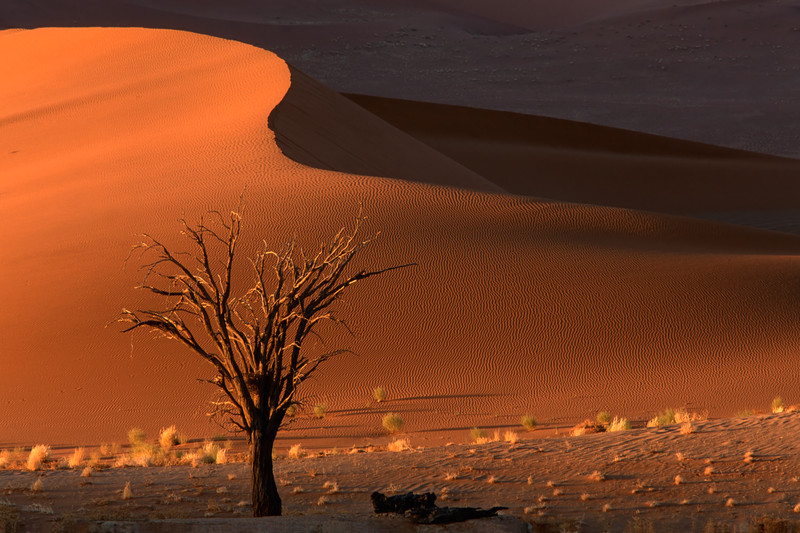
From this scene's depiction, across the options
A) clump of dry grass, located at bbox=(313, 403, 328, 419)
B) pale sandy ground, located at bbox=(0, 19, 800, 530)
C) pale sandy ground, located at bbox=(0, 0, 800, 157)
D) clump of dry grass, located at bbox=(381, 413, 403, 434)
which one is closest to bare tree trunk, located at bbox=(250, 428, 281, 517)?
pale sandy ground, located at bbox=(0, 19, 800, 530)

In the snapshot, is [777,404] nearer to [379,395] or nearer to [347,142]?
[379,395]

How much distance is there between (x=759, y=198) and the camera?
4197cm

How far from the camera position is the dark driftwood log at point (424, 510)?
840 centimetres

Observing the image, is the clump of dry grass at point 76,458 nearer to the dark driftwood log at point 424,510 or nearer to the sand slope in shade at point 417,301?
the sand slope in shade at point 417,301

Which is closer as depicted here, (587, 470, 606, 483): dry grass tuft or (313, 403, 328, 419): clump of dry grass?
(587, 470, 606, 483): dry grass tuft

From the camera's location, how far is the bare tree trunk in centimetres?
911

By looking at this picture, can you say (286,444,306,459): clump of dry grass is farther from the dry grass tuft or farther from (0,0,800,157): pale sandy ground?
(0,0,800,157): pale sandy ground

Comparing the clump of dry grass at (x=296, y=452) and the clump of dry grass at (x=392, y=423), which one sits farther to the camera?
the clump of dry grass at (x=392, y=423)

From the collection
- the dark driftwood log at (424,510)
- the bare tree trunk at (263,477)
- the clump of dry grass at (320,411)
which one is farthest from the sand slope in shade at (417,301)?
the dark driftwood log at (424,510)

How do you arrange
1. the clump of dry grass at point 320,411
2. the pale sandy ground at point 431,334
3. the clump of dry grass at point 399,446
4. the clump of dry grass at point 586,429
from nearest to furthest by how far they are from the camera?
the pale sandy ground at point 431,334 < the clump of dry grass at point 399,446 < the clump of dry grass at point 586,429 < the clump of dry grass at point 320,411

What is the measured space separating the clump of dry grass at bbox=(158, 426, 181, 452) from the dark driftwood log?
574 centimetres

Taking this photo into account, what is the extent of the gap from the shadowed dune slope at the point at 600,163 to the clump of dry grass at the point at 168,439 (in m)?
28.9

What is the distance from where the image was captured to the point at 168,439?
13.9m

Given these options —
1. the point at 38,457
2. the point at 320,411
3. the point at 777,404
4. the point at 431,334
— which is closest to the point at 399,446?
the point at 320,411
